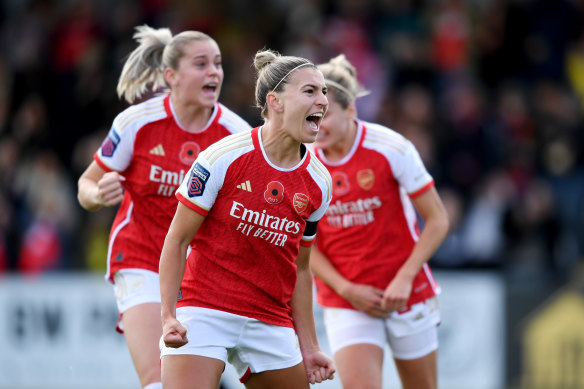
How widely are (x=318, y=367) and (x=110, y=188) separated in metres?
1.50

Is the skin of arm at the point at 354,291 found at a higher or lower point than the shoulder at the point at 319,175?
lower

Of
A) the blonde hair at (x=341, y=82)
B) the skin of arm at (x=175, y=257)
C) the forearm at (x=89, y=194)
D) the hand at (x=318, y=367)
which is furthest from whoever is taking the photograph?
the blonde hair at (x=341, y=82)

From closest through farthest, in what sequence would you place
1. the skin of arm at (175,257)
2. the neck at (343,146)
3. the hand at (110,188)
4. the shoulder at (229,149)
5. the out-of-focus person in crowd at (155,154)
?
the skin of arm at (175,257) < the shoulder at (229,149) < the hand at (110,188) < the out-of-focus person in crowd at (155,154) < the neck at (343,146)

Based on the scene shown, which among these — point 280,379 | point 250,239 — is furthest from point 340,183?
point 280,379

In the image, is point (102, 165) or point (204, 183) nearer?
point (204, 183)

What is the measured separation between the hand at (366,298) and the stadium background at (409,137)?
188 inches

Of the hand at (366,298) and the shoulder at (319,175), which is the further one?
the hand at (366,298)

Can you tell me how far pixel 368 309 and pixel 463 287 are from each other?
4933mm

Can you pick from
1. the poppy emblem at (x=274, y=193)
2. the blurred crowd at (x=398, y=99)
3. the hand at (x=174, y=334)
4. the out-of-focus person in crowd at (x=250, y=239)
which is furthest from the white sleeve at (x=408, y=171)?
the blurred crowd at (x=398, y=99)

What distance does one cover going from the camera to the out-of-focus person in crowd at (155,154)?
5.42m

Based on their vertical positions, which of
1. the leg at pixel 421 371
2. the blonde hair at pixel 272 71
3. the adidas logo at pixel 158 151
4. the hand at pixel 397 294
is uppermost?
the blonde hair at pixel 272 71

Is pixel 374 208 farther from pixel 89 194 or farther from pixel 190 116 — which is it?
pixel 89 194

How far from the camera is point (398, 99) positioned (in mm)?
12477

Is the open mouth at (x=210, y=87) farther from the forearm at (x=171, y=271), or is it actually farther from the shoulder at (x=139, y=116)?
the forearm at (x=171, y=271)
